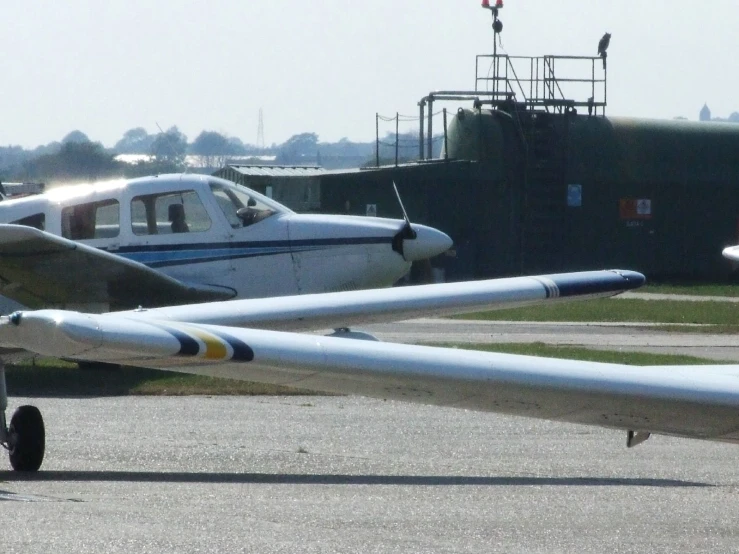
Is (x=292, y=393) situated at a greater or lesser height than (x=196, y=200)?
lesser

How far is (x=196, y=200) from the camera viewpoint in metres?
14.6

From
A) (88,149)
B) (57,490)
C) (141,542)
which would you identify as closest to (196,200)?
(57,490)

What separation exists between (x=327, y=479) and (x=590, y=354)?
834 cm

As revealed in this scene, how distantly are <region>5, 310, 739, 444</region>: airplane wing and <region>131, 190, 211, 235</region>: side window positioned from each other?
1027cm

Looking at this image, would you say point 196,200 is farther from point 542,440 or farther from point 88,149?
point 88,149

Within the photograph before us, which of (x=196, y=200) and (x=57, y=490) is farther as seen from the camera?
(x=196, y=200)

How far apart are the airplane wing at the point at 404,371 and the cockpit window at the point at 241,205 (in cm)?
1050

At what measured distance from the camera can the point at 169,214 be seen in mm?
14625

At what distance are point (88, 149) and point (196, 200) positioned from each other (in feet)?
172

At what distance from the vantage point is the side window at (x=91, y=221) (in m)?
14.5

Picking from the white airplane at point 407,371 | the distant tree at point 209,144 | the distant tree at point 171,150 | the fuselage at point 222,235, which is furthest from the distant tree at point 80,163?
the distant tree at point 209,144

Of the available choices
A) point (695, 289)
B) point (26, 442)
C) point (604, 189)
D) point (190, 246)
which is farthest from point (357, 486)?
point (604, 189)

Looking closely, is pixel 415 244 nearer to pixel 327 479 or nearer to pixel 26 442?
pixel 327 479

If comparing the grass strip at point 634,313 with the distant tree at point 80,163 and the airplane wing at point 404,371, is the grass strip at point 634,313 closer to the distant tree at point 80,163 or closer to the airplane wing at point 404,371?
the airplane wing at point 404,371
